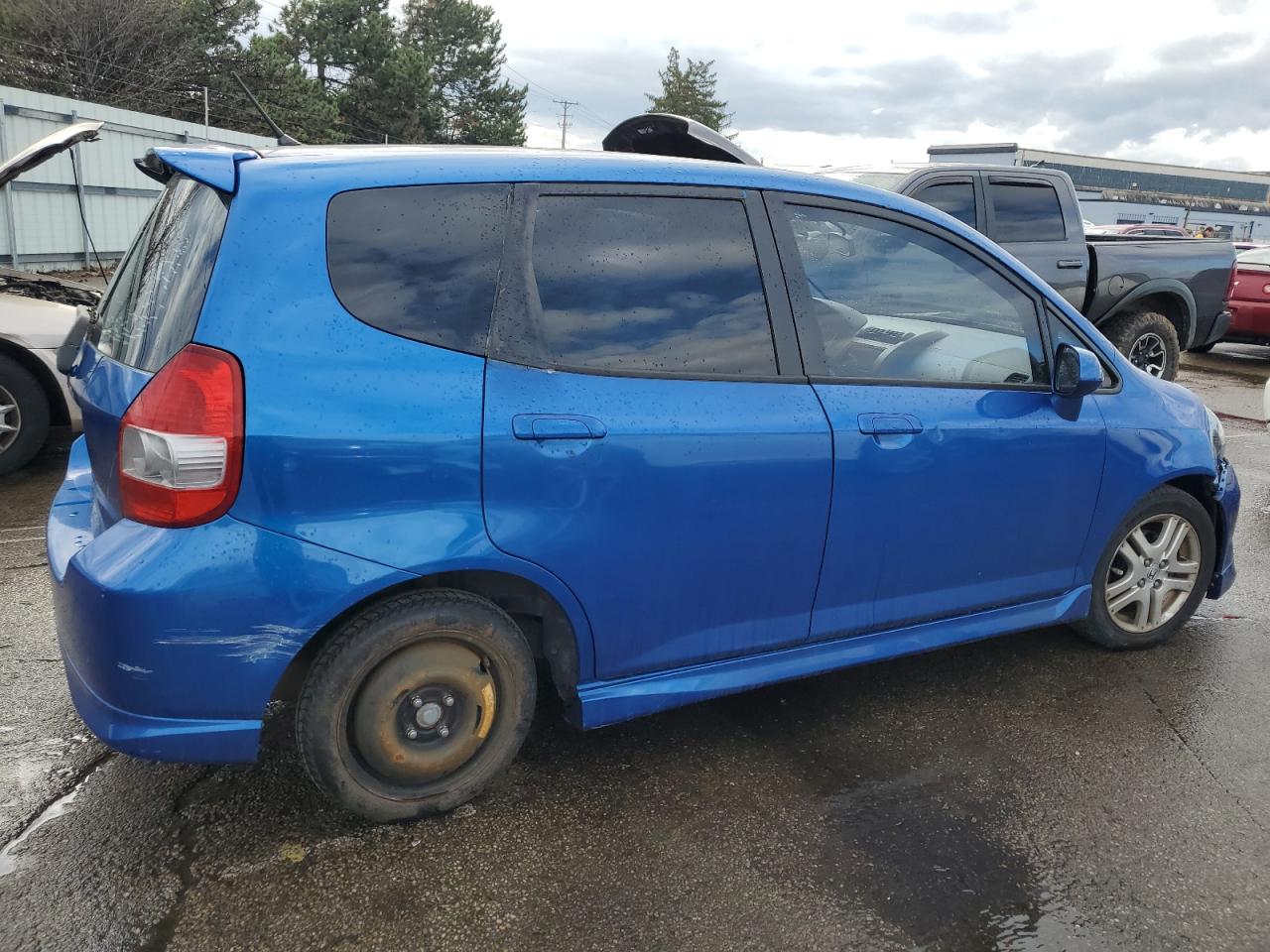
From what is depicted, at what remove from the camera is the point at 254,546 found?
88.1 inches

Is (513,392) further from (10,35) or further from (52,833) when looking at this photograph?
(10,35)

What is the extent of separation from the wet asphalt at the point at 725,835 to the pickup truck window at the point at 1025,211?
4914mm

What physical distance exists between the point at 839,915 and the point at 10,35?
39.1m

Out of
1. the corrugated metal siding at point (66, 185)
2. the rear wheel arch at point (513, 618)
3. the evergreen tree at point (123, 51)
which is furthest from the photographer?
the evergreen tree at point (123, 51)

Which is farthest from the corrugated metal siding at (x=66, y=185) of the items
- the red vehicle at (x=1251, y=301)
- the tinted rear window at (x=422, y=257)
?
the red vehicle at (x=1251, y=301)

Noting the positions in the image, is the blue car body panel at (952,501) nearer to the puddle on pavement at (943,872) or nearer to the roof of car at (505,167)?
the puddle on pavement at (943,872)

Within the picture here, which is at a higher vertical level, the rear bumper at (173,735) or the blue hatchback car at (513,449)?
the blue hatchback car at (513,449)

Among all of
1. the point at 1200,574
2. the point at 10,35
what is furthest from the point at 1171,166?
the point at 1200,574

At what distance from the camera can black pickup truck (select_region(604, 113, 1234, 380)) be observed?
7453mm

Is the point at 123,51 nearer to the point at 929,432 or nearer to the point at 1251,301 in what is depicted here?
the point at 1251,301

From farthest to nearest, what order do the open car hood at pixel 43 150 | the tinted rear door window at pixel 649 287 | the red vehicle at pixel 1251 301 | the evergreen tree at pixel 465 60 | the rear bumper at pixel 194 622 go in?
1. the evergreen tree at pixel 465 60
2. the red vehicle at pixel 1251 301
3. the open car hood at pixel 43 150
4. the tinted rear door window at pixel 649 287
5. the rear bumper at pixel 194 622

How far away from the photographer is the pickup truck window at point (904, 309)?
119 inches

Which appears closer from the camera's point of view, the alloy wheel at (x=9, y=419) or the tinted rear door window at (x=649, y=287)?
the tinted rear door window at (x=649, y=287)

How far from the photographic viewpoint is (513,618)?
273 centimetres
